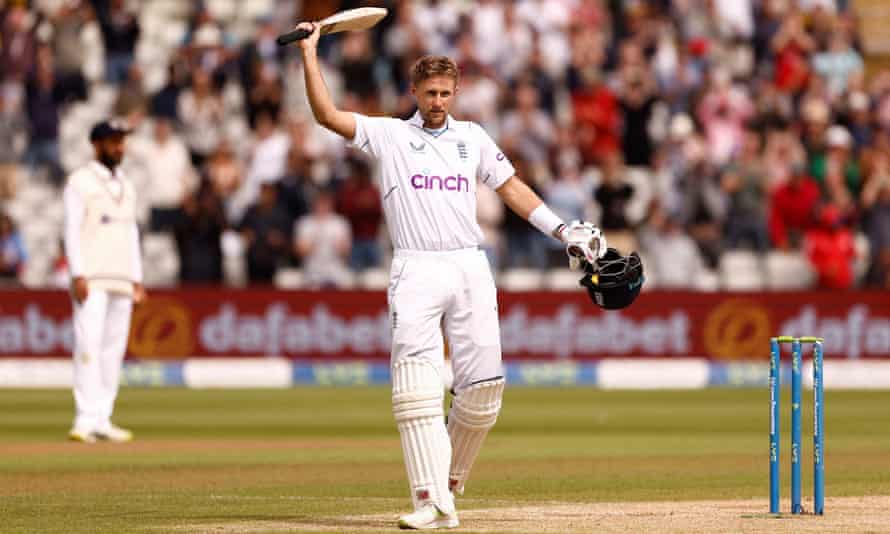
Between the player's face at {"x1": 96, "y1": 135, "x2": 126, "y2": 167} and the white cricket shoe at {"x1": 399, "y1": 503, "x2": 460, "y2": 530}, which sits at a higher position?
the player's face at {"x1": 96, "y1": 135, "x2": 126, "y2": 167}

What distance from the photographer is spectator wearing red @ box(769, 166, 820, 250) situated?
19938 mm

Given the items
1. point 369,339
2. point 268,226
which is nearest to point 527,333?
point 369,339

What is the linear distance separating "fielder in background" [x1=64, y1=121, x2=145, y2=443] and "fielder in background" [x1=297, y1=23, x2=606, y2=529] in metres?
4.64

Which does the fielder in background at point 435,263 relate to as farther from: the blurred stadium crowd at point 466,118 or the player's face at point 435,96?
the blurred stadium crowd at point 466,118

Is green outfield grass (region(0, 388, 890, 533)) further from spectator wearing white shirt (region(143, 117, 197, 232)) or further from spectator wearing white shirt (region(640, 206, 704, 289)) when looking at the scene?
spectator wearing white shirt (region(143, 117, 197, 232))

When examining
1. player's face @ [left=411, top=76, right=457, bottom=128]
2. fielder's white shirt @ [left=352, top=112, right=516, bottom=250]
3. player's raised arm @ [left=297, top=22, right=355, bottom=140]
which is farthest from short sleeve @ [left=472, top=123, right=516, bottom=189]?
player's raised arm @ [left=297, top=22, right=355, bottom=140]

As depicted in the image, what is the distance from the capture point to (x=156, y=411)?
1545cm

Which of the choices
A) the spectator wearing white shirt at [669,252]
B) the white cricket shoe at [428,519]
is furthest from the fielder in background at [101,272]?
the spectator wearing white shirt at [669,252]

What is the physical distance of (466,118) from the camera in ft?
64.6

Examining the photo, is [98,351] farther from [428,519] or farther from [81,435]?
[428,519]

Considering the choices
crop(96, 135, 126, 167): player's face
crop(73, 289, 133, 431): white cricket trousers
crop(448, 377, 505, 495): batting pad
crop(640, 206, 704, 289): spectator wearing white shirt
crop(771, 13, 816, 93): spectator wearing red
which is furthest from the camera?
crop(771, 13, 816, 93): spectator wearing red

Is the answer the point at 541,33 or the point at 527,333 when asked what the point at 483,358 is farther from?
the point at 541,33

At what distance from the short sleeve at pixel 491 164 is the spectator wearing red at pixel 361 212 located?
10946 mm

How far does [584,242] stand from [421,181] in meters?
0.68
